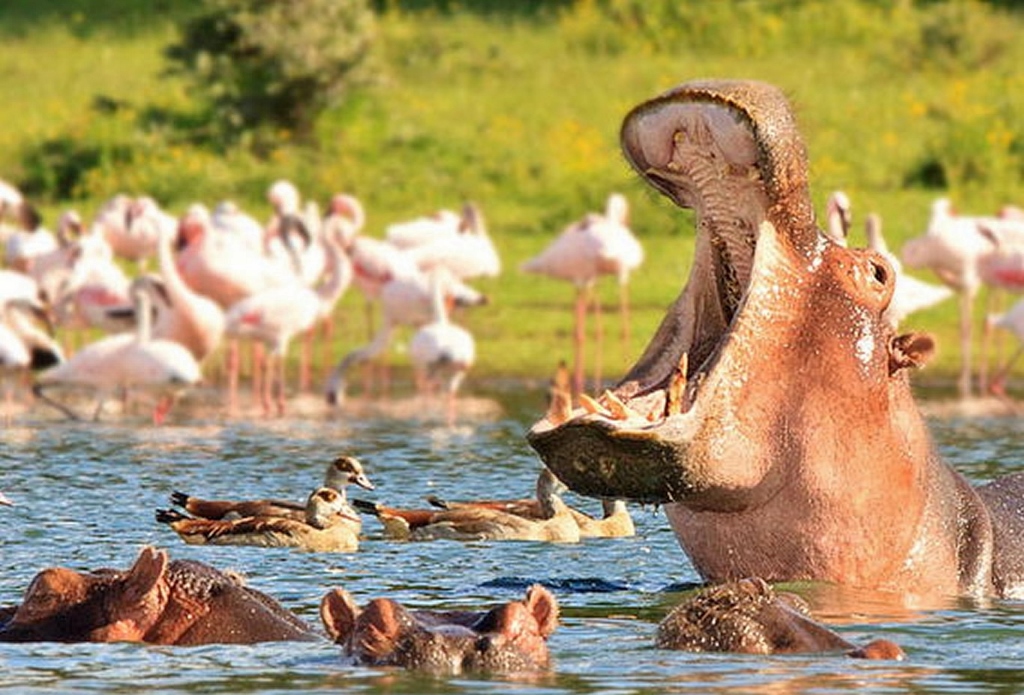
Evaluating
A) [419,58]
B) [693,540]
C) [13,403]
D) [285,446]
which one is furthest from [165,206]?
[693,540]

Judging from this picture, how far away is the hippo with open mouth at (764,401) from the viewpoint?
19.9 ft

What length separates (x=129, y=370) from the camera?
53.7 ft

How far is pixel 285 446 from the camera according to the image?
519 inches

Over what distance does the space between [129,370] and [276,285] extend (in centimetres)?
321

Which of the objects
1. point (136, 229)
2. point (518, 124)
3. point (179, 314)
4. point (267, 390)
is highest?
point (518, 124)

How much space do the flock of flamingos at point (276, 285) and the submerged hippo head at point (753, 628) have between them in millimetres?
8896

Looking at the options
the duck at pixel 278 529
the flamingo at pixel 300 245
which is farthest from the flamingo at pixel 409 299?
the duck at pixel 278 529

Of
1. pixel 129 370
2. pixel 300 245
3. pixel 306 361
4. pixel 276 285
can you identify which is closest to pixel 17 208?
pixel 300 245

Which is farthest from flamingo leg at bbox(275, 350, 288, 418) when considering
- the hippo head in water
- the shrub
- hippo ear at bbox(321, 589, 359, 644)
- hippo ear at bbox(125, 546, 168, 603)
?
hippo ear at bbox(321, 589, 359, 644)

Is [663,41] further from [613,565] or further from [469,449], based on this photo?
[613,565]

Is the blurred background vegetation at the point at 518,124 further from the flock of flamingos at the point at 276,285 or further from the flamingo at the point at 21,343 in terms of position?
the flamingo at the point at 21,343

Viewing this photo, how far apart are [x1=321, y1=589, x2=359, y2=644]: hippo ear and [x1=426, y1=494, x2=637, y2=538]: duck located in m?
3.35

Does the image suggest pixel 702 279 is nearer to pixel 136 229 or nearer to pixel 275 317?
pixel 275 317

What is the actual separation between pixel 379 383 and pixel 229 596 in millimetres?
12499
